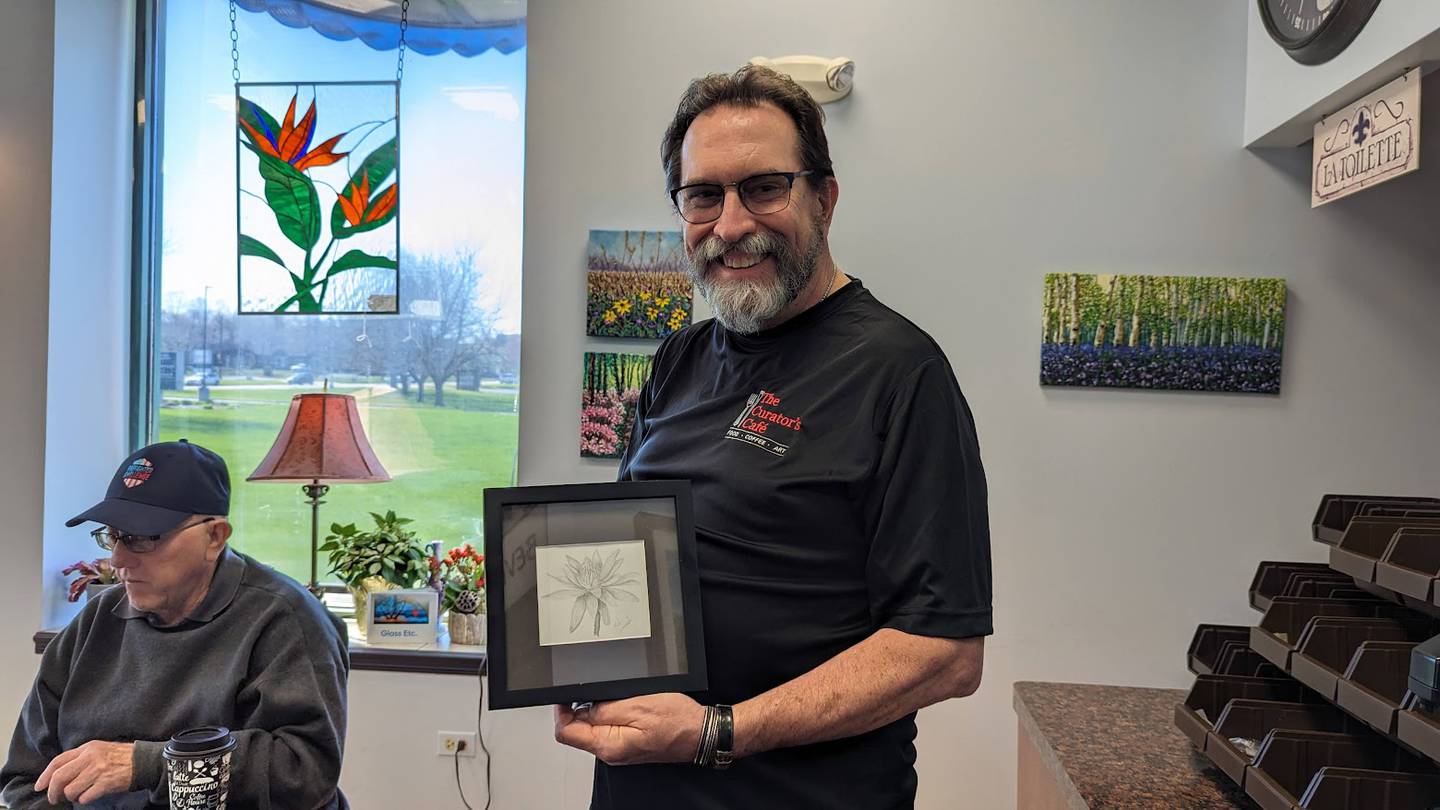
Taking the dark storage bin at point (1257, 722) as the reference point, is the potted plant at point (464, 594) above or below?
below

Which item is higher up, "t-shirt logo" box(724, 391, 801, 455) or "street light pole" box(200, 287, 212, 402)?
"street light pole" box(200, 287, 212, 402)

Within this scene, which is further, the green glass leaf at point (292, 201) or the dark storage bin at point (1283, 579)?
the green glass leaf at point (292, 201)

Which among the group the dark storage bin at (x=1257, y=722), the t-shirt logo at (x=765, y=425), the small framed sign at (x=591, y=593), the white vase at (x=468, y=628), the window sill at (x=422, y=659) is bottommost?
the window sill at (x=422, y=659)

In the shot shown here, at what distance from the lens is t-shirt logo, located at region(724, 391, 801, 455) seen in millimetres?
1208

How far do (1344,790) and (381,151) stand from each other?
311cm

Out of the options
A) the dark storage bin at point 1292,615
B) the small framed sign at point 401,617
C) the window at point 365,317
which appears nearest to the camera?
the dark storage bin at point 1292,615

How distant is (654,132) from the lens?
2852 mm

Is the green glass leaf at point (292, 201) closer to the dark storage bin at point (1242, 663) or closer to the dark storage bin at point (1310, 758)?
the dark storage bin at point (1242, 663)

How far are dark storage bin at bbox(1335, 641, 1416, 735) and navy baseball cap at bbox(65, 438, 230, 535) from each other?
1.87 metres

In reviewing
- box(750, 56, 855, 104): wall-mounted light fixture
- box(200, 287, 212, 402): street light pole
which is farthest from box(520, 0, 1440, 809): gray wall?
box(200, 287, 212, 402): street light pole

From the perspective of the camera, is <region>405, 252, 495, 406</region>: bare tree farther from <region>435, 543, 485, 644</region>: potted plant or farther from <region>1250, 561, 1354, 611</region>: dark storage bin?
<region>1250, 561, 1354, 611</region>: dark storage bin

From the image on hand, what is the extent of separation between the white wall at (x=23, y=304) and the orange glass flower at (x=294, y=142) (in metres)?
0.61

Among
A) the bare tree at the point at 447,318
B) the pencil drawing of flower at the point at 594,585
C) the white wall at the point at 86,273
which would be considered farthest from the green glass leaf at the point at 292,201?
the pencil drawing of flower at the point at 594,585

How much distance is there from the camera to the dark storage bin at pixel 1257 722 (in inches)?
60.7
